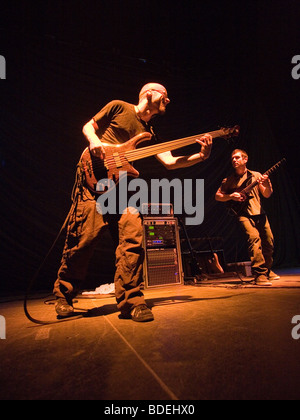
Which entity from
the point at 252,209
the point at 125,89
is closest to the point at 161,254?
the point at 252,209

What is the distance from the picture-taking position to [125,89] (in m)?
4.55

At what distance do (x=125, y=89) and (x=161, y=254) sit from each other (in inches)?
132

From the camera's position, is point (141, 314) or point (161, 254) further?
point (161, 254)

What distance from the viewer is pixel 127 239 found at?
1628 millimetres

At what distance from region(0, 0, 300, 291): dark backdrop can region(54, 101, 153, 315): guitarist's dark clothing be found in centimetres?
210

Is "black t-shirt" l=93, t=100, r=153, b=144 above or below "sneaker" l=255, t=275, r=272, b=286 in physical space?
above

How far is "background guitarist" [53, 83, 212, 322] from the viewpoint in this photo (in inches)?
62.4

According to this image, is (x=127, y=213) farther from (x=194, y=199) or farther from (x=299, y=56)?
(x=299, y=56)

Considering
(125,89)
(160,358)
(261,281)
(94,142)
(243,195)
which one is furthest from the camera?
(125,89)

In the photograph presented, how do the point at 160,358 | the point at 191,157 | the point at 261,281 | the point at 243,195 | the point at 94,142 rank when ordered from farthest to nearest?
the point at 243,195 → the point at 261,281 → the point at 191,157 → the point at 94,142 → the point at 160,358

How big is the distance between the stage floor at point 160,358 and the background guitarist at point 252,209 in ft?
5.35

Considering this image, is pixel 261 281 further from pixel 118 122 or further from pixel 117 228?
pixel 118 122

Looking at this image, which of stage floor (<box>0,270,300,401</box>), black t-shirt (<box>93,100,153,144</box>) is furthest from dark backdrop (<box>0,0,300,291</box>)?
stage floor (<box>0,270,300,401</box>)

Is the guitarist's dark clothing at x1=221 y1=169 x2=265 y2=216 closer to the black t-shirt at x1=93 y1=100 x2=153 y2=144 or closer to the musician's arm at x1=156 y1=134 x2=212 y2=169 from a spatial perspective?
the musician's arm at x1=156 y1=134 x2=212 y2=169
